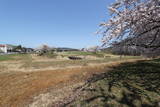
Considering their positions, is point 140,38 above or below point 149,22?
below

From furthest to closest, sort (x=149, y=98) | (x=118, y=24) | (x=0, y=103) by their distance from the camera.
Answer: (x=0, y=103)
(x=149, y=98)
(x=118, y=24)

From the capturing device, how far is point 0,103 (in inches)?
258

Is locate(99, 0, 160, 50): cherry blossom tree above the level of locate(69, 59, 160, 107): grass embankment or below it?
above

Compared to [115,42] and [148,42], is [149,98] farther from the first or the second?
[115,42]

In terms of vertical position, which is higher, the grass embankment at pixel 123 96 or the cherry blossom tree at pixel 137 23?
the cherry blossom tree at pixel 137 23

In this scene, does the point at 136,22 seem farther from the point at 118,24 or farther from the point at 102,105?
the point at 102,105

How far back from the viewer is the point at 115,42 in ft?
16.0

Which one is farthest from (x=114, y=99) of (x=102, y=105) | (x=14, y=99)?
(x=14, y=99)

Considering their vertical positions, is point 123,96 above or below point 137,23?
below

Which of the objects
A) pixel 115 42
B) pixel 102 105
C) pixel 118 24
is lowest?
pixel 102 105

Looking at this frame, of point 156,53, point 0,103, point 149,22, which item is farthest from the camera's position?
point 0,103

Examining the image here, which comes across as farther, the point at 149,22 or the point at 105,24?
the point at 105,24

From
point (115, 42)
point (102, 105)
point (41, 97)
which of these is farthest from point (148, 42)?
point (41, 97)

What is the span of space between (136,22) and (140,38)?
0.79 m
